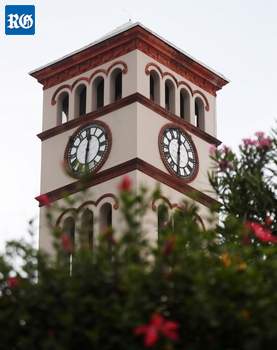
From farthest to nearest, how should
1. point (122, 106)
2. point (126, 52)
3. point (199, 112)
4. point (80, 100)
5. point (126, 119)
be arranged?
point (199, 112), point (80, 100), point (126, 52), point (122, 106), point (126, 119)

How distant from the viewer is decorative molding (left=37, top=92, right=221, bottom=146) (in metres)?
40.7

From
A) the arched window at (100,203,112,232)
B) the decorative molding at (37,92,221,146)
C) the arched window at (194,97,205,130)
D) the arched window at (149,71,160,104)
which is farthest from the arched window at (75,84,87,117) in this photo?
the arched window at (100,203,112,232)

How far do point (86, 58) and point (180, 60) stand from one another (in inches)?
127

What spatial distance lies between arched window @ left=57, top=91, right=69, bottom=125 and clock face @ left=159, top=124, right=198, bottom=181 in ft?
13.6

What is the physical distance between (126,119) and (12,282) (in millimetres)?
25765

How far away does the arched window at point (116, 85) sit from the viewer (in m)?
41.8

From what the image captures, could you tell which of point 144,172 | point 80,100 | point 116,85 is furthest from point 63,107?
point 144,172

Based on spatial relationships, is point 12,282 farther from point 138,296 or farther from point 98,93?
point 98,93

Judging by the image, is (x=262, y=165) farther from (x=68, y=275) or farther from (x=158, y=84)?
(x=158, y=84)

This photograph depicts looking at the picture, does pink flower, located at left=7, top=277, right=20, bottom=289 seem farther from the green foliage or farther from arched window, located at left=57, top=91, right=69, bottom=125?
arched window, located at left=57, top=91, right=69, bottom=125

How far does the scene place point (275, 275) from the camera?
14461 mm

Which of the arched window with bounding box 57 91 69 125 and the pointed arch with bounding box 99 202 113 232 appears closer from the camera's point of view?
the pointed arch with bounding box 99 202 113 232

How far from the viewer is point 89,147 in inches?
1614

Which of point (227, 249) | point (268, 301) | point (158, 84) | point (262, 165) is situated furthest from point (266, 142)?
point (158, 84)
